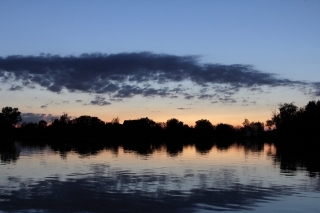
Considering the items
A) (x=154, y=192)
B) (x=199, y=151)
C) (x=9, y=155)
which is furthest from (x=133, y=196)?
(x=199, y=151)

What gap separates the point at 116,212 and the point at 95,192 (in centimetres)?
548

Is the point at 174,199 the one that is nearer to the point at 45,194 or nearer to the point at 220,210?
the point at 220,210

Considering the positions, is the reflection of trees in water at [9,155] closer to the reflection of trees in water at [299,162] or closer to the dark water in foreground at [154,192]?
the dark water in foreground at [154,192]

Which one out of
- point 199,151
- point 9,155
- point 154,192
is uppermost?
point 154,192

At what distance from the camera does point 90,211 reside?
17.9m

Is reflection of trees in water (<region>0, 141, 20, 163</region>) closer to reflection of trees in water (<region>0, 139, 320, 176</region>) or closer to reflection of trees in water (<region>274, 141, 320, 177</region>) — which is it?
reflection of trees in water (<region>0, 139, 320, 176</region>)

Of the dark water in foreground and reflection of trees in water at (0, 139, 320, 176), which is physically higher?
the dark water in foreground

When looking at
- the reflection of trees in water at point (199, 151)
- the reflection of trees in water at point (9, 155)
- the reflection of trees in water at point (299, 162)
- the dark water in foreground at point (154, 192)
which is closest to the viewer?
the dark water in foreground at point (154, 192)

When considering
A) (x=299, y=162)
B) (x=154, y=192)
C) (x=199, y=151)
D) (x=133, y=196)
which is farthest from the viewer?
(x=199, y=151)

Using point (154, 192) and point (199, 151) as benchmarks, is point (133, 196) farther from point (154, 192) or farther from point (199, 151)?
point (199, 151)

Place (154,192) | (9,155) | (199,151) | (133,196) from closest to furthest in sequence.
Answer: (133,196) < (154,192) < (9,155) < (199,151)

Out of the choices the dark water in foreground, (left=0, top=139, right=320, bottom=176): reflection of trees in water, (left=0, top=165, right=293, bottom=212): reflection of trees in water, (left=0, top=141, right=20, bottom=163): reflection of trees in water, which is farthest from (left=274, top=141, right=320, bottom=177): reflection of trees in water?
(left=0, top=141, right=20, bottom=163): reflection of trees in water

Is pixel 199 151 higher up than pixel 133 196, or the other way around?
pixel 133 196

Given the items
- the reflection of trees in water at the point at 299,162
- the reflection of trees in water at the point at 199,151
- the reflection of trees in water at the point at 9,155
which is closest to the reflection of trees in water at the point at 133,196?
the reflection of trees in water at the point at 299,162
